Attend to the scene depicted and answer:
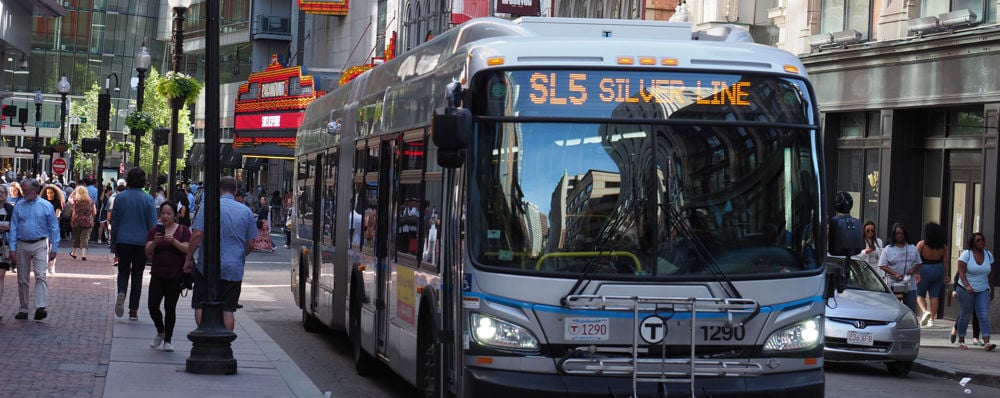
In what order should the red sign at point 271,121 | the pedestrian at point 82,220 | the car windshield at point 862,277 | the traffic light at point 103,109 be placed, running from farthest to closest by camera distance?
the red sign at point 271,121, the traffic light at point 103,109, the pedestrian at point 82,220, the car windshield at point 862,277

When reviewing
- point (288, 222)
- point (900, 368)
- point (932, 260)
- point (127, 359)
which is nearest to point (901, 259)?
point (932, 260)

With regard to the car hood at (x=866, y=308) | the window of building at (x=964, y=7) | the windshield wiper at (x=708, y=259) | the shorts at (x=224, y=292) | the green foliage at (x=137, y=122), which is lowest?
the car hood at (x=866, y=308)

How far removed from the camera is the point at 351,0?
Result: 75.4 m

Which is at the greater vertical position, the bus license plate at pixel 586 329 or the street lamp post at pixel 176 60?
the street lamp post at pixel 176 60

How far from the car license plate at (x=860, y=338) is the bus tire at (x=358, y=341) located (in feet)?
18.3

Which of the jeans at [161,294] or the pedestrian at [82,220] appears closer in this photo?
the jeans at [161,294]

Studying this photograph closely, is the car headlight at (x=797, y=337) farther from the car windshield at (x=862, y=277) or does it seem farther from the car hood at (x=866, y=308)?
the car windshield at (x=862, y=277)

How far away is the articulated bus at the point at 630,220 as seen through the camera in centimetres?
960

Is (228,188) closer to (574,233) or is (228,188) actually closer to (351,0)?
(574,233)

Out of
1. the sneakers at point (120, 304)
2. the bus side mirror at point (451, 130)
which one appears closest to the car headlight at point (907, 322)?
the sneakers at point (120, 304)

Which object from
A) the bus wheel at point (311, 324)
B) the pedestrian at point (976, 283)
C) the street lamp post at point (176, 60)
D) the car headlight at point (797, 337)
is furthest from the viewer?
the street lamp post at point (176, 60)

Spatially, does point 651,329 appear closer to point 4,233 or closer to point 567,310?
point 567,310

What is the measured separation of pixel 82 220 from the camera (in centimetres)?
3206

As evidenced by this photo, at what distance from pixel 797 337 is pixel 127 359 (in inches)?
266
